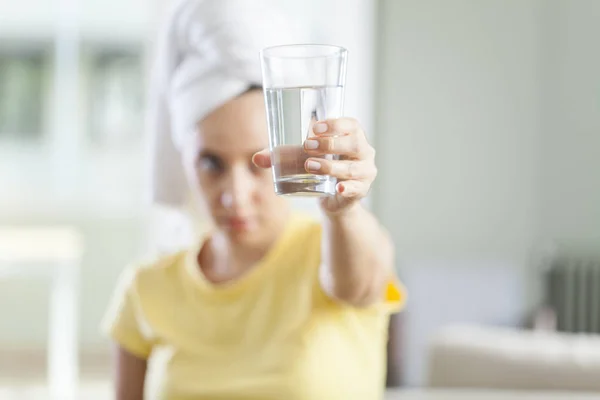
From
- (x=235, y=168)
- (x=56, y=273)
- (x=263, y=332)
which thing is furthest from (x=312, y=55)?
(x=56, y=273)

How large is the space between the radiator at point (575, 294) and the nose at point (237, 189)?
3623 millimetres

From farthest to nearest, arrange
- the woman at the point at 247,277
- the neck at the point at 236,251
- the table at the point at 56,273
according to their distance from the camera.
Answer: the table at the point at 56,273 → the neck at the point at 236,251 → the woman at the point at 247,277

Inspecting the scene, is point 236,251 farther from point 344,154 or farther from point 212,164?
point 344,154

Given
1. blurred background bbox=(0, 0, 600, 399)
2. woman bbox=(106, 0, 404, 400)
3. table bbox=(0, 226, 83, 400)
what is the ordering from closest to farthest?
woman bbox=(106, 0, 404, 400)
table bbox=(0, 226, 83, 400)
blurred background bbox=(0, 0, 600, 399)

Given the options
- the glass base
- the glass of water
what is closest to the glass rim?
the glass of water

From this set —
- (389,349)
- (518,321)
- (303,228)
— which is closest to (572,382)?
(303,228)

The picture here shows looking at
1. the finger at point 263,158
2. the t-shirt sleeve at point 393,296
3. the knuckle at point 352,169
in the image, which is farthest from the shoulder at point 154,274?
the knuckle at point 352,169

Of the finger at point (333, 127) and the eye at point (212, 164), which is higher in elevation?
the finger at point (333, 127)

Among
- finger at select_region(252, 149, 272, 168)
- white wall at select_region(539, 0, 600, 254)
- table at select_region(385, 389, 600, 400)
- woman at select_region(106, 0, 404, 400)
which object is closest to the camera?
finger at select_region(252, 149, 272, 168)

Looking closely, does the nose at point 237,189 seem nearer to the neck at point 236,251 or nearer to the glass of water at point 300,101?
the neck at point 236,251

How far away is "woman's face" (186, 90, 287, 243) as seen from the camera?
1145mm

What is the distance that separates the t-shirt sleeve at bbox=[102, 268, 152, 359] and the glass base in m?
0.58

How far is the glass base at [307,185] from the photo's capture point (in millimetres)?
781

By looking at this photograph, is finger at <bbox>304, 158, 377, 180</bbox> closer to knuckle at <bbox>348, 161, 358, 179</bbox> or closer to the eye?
knuckle at <bbox>348, 161, 358, 179</bbox>
